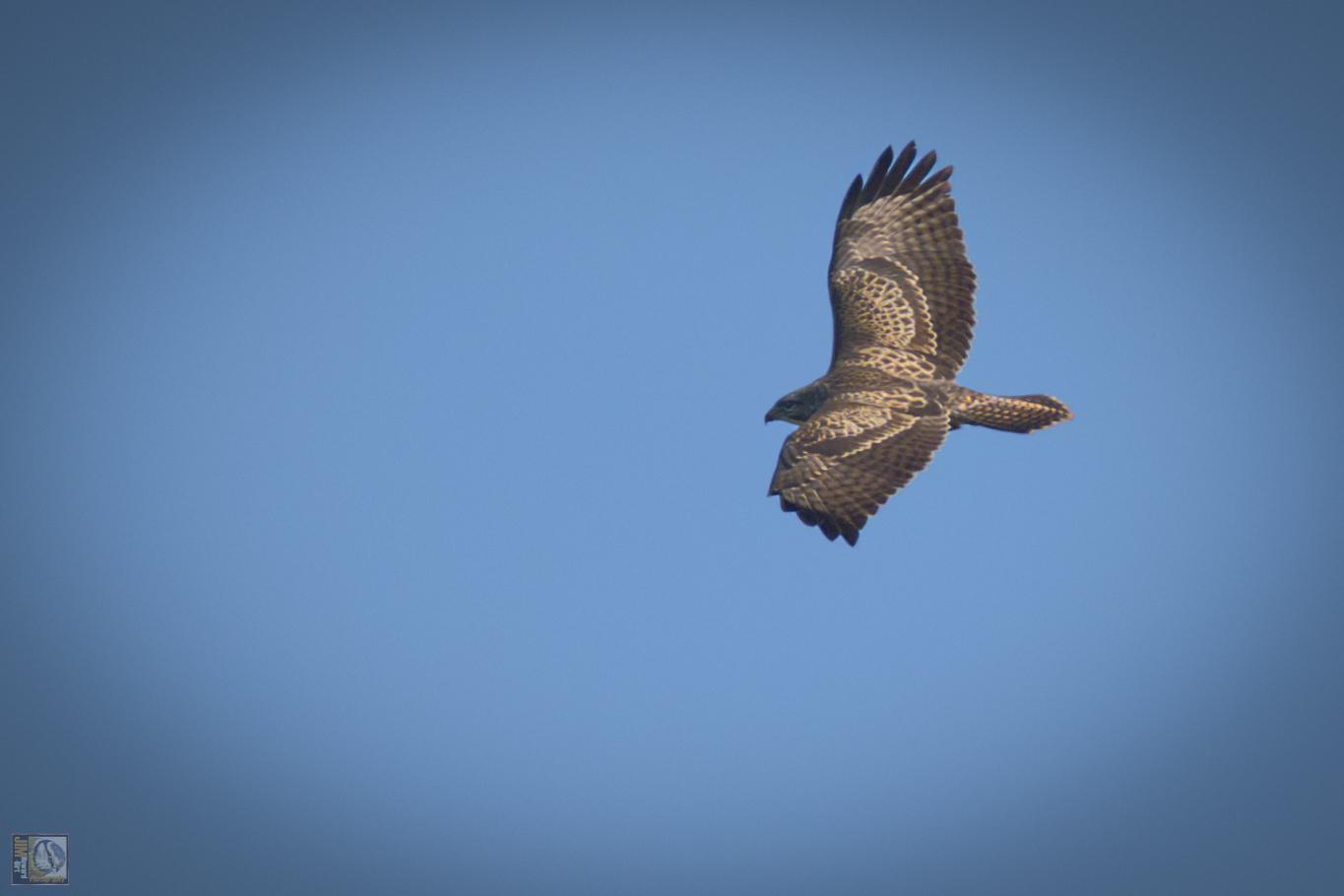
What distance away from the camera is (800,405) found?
824 inches

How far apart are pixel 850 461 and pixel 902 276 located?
4034mm

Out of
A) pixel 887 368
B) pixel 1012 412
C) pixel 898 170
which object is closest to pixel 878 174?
pixel 898 170

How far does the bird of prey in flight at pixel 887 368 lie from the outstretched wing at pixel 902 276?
0.03 feet

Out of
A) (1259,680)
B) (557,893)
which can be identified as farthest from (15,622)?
(1259,680)

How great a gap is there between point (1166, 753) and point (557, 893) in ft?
156

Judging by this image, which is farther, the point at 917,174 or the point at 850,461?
the point at 917,174

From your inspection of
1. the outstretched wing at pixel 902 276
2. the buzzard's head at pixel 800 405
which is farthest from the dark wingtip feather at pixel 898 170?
the buzzard's head at pixel 800 405

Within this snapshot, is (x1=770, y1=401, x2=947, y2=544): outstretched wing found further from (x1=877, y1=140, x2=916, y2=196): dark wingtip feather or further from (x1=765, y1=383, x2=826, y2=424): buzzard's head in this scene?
(x1=877, y1=140, x2=916, y2=196): dark wingtip feather

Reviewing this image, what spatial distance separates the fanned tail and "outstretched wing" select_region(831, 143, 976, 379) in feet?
3.43

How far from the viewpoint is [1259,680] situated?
153250 mm

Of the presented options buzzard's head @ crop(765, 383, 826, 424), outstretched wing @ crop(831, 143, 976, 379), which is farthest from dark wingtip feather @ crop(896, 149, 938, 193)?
buzzard's head @ crop(765, 383, 826, 424)

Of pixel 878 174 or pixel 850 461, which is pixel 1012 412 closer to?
pixel 850 461

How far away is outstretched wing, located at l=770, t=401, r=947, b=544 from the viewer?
59.5 ft

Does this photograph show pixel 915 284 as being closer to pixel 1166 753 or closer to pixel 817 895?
pixel 817 895
